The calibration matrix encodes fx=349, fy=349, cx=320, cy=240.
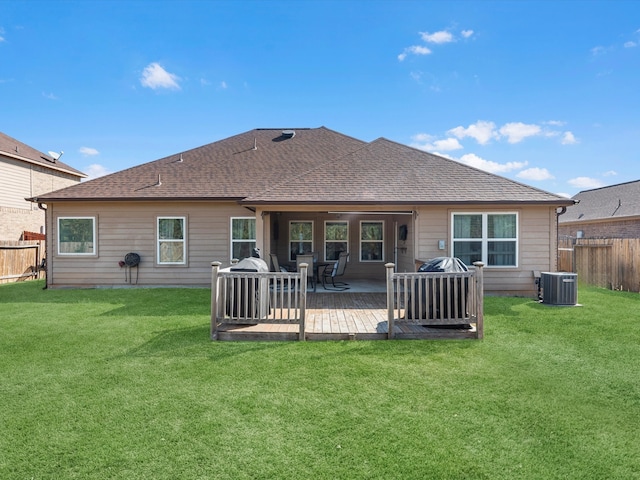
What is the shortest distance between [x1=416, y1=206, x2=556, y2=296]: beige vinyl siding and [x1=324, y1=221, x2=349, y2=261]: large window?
3375 mm

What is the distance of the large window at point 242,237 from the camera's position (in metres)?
10.6

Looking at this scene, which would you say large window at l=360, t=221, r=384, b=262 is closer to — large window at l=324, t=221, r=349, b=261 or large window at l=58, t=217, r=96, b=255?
Result: large window at l=324, t=221, r=349, b=261

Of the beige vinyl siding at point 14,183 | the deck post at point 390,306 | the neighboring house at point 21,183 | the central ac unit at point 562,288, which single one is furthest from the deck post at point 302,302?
the beige vinyl siding at point 14,183

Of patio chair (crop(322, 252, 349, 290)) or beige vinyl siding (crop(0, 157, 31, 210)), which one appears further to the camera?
beige vinyl siding (crop(0, 157, 31, 210))

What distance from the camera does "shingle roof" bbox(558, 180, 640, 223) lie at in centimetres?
1714

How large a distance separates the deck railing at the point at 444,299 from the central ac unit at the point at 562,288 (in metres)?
3.71

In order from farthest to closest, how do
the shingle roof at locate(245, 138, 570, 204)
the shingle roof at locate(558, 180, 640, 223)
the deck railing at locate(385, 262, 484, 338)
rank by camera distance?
1. the shingle roof at locate(558, 180, 640, 223)
2. the shingle roof at locate(245, 138, 570, 204)
3. the deck railing at locate(385, 262, 484, 338)

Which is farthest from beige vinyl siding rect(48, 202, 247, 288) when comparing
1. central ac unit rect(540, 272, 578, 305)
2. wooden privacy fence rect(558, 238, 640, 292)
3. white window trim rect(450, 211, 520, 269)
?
wooden privacy fence rect(558, 238, 640, 292)

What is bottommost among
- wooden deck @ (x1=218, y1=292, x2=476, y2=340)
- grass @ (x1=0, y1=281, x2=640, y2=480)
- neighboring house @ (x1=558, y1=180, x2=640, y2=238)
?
grass @ (x1=0, y1=281, x2=640, y2=480)

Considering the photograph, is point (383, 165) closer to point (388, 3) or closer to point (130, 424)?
point (388, 3)

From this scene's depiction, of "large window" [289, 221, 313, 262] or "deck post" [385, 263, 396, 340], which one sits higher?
"large window" [289, 221, 313, 262]

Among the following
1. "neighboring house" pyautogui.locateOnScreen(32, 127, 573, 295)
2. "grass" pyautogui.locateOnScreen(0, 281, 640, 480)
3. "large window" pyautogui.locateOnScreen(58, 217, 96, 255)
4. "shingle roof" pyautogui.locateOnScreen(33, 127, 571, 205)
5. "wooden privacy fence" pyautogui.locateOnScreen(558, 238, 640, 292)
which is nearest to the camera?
"grass" pyautogui.locateOnScreen(0, 281, 640, 480)

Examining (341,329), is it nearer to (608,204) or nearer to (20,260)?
(20,260)

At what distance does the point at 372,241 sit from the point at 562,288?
18.4 feet
